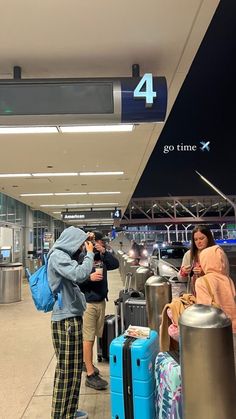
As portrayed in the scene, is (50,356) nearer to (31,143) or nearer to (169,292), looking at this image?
(169,292)

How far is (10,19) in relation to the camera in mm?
3211

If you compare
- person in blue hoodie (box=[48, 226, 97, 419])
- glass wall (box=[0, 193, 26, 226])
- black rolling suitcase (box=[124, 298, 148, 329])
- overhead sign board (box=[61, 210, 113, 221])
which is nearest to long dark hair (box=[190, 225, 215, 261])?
black rolling suitcase (box=[124, 298, 148, 329])

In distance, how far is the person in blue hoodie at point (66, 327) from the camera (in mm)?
3125

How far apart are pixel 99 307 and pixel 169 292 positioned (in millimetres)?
1075

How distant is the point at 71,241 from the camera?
3336 millimetres

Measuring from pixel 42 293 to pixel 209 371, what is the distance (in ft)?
5.27

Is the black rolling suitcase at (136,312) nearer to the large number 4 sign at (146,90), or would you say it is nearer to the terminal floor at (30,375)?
the terminal floor at (30,375)

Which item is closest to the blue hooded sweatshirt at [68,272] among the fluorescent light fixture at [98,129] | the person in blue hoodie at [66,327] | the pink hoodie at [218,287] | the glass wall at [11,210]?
the person in blue hoodie at [66,327]

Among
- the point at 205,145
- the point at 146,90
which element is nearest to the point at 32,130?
the point at 146,90

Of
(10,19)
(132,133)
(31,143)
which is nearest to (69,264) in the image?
(10,19)

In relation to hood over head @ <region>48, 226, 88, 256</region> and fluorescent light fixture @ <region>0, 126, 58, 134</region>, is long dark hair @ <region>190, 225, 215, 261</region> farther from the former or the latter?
fluorescent light fixture @ <region>0, 126, 58, 134</region>

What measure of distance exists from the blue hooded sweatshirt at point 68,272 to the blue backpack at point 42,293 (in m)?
0.04

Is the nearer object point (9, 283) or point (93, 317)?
point (93, 317)

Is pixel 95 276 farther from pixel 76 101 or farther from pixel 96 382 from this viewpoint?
pixel 76 101
